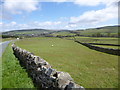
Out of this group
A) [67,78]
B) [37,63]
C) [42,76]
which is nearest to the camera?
[67,78]

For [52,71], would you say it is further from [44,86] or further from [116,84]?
[116,84]

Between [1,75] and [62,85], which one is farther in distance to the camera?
[1,75]

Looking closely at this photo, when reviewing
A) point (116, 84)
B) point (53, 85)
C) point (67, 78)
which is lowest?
point (116, 84)

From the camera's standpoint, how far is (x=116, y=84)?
6.40m

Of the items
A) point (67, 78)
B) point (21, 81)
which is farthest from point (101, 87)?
point (21, 81)

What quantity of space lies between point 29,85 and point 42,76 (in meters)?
0.86

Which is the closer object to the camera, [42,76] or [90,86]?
[42,76]

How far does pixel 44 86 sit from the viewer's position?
535 cm

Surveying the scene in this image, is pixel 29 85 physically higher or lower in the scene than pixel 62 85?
lower

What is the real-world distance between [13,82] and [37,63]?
5.50ft

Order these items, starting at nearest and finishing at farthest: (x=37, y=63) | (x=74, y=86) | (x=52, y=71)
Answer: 1. (x=74, y=86)
2. (x=52, y=71)
3. (x=37, y=63)

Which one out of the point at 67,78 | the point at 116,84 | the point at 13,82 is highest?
the point at 67,78

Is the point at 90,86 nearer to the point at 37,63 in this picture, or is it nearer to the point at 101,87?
the point at 101,87

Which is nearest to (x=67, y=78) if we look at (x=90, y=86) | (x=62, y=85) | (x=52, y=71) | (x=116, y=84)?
(x=62, y=85)
